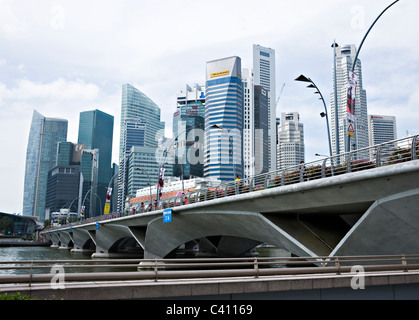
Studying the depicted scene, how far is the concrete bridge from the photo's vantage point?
734 inches

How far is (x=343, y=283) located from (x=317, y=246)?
47.4ft

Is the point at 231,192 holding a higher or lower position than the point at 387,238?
higher

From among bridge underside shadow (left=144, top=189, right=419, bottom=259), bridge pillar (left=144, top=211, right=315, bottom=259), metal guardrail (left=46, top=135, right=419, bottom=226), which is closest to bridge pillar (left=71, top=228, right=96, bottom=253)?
bridge pillar (left=144, top=211, right=315, bottom=259)

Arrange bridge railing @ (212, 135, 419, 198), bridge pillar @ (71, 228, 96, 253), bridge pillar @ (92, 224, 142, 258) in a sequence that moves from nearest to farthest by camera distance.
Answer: bridge railing @ (212, 135, 419, 198) < bridge pillar @ (92, 224, 142, 258) < bridge pillar @ (71, 228, 96, 253)

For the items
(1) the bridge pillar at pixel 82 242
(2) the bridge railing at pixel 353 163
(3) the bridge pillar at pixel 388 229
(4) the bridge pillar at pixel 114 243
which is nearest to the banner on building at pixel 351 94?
(2) the bridge railing at pixel 353 163

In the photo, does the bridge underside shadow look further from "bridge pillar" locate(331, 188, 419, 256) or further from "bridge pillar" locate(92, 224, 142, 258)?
"bridge pillar" locate(92, 224, 142, 258)

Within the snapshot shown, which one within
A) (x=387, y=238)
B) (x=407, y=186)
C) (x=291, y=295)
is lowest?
(x=291, y=295)

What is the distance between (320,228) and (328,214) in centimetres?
130

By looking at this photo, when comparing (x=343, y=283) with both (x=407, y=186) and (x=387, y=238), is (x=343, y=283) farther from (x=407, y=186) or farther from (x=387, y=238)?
(x=387, y=238)

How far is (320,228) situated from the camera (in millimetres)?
27453

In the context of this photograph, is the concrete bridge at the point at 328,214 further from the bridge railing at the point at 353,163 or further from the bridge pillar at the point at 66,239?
the bridge pillar at the point at 66,239

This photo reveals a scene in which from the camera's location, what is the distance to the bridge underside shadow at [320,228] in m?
19.4
